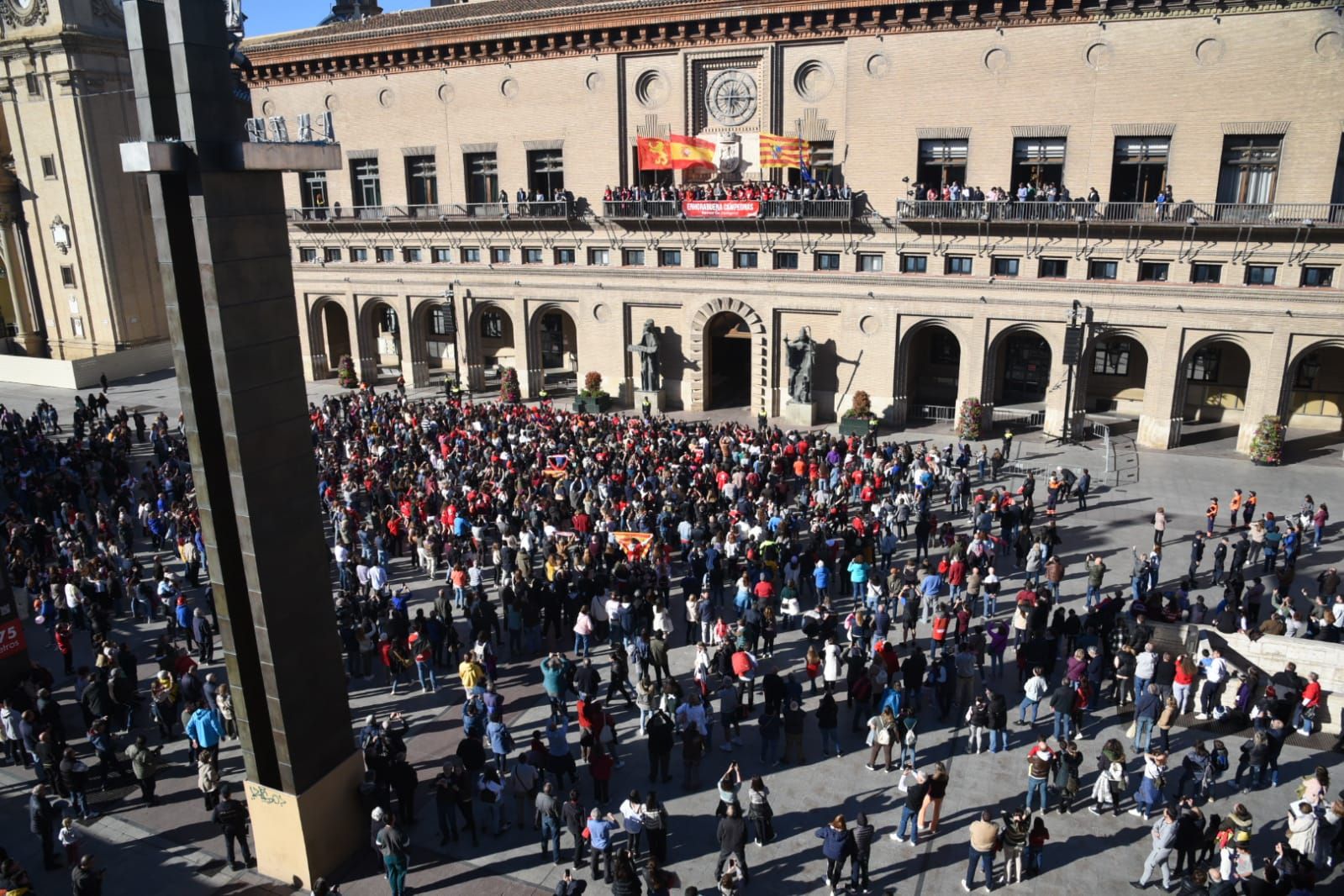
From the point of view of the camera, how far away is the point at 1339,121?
29.5 metres

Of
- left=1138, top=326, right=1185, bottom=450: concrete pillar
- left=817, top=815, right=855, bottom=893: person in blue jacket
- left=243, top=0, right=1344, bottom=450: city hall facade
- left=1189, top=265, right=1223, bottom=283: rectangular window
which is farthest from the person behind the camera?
left=1138, top=326, right=1185, bottom=450: concrete pillar

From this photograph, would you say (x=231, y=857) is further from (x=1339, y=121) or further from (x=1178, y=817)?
(x=1339, y=121)

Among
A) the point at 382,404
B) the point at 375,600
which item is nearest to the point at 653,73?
the point at 382,404

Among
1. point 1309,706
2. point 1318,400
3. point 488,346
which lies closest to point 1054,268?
point 1318,400

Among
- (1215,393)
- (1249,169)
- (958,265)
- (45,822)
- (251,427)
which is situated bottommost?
(45,822)

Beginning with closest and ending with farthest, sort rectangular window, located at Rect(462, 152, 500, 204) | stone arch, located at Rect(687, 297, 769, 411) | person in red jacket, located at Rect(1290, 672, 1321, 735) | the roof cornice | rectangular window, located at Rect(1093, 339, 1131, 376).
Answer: person in red jacket, located at Rect(1290, 672, 1321, 735)
the roof cornice
rectangular window, located at Rect(1093, 339, 1131, 376)
stone arch, located at Rect(687, 297, 769, 411)
rectangular window, located at Rect(462, 152, 500, 204)

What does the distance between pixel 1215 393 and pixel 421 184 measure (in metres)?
35.0

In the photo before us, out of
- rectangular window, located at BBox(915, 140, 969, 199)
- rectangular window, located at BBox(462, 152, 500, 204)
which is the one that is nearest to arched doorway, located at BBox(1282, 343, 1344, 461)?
rectangular window, located at BBox(915, 140, 969, 199)

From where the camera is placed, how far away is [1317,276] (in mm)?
30234

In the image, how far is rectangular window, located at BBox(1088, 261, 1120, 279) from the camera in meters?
33.0

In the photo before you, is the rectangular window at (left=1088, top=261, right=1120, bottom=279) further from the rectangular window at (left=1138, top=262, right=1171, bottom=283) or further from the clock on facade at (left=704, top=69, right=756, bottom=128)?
the clock on facade at (left=704, top=69, right=756, bottom=128)

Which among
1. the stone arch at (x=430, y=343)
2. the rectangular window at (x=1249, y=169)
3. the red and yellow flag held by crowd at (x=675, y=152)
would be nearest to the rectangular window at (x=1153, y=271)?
the rectangular window at (x=1249, y=169)

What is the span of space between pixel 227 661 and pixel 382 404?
975 inches

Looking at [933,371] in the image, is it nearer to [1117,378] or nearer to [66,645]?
[1117,378]
